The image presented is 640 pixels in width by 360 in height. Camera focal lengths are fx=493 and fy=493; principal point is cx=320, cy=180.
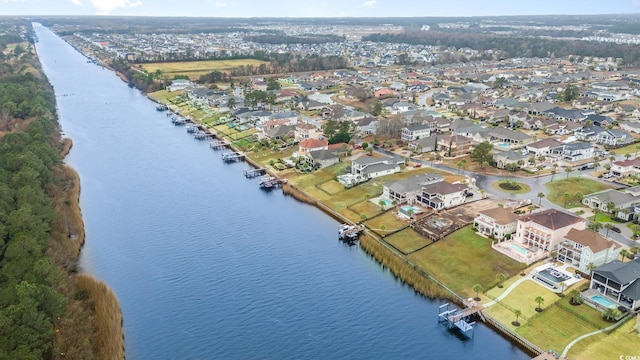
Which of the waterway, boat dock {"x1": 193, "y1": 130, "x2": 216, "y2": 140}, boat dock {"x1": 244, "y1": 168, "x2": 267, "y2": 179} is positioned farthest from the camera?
boat dock {"x1": 193, "y1": 130, "x2": 216, "y2": 140}

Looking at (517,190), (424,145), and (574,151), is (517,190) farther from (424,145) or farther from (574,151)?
(424,145)

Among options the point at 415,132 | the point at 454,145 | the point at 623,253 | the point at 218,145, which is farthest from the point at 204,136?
the point at 623,253

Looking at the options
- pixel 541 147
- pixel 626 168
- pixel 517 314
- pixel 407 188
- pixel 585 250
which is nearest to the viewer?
pixel 517 314

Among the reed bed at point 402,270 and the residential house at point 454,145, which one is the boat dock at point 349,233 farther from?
the residential house at point 454,145

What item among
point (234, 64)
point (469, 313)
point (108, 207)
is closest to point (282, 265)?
point (469, 313)

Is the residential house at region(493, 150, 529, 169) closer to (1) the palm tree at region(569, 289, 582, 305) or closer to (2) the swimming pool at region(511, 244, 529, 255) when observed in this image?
(2) the swimming pool at region(511, 244, 529, 255)

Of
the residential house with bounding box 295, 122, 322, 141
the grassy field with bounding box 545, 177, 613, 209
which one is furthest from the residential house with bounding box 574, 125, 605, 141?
the residential house with bounding box 295, 122, 322, 141
